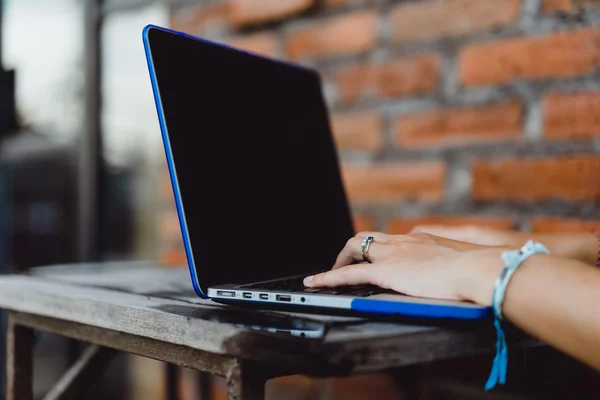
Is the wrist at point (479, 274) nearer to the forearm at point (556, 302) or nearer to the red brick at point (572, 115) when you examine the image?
the forearm at point (556, 302)

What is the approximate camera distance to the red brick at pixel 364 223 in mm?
1376

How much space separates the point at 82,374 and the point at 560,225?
2.59 ft

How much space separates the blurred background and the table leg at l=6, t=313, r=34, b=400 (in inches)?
27.2

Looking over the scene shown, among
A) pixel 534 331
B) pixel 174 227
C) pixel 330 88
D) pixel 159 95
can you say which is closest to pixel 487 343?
pixel 534 331

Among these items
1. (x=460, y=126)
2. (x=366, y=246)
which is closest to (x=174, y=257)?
(x=460, y=126)

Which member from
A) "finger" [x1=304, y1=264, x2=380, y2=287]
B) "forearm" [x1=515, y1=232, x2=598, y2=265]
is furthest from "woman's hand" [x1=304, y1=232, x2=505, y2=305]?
"forearm" [x1=515, y1=232, x2=598, y2=265]

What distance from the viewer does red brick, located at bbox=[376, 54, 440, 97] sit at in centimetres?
128

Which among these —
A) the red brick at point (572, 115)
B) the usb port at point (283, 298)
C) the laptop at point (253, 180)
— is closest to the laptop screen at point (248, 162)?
the laptop at point (253, 180)

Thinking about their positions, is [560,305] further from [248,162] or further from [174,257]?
[174,257]

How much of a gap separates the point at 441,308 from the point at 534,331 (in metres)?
0.08

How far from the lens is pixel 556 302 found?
0.59m

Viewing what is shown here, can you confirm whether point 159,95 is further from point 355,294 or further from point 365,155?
point 365,155

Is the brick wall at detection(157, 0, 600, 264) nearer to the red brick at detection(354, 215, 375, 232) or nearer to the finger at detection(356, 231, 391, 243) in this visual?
the red brick at detection(354, 215, 375, 232)

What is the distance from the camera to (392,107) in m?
1.34
